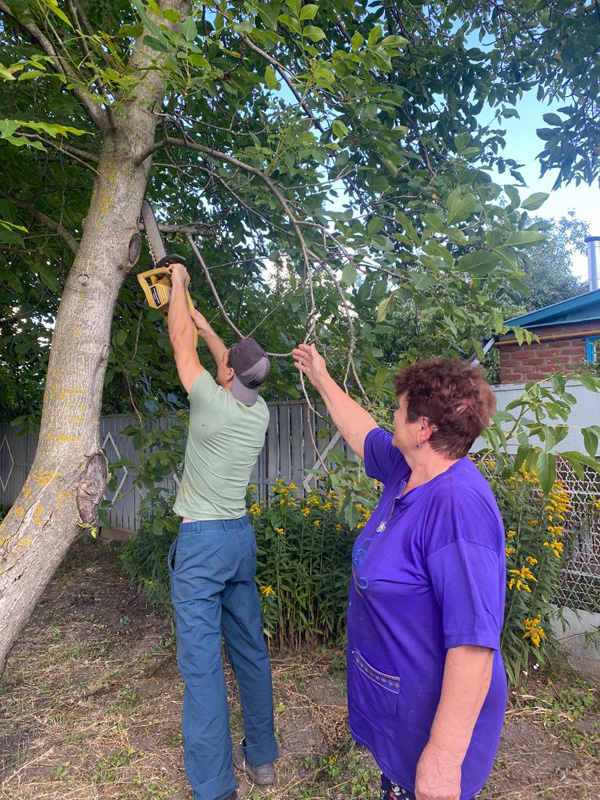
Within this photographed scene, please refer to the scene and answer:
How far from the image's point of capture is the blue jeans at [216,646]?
220cm

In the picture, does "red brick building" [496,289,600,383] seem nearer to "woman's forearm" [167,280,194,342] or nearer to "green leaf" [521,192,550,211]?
"green leaf" [521,192,550,211]

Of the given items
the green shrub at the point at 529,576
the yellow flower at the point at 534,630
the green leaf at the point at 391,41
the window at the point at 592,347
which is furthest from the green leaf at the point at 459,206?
the window at the point at 592,347

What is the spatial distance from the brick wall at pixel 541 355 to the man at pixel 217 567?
33.2ft

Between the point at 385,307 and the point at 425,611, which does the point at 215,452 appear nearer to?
the point at 385,307

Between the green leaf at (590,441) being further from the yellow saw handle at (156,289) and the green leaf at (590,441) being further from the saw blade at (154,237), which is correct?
the saw blade at (154,237)

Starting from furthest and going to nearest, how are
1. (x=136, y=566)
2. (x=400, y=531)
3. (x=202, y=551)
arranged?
(x=136, y=566), (x=202, y=551), (x=400, y=531)

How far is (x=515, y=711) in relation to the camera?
2.99 m

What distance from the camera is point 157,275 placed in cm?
240

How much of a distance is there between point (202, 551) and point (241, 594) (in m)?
0.34

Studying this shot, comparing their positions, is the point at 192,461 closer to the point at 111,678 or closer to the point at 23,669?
the point at 111,678

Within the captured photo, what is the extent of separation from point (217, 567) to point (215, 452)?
49 centimetres

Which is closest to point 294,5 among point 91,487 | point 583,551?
point 91,487

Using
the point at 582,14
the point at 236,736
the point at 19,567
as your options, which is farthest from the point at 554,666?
the point at 582,14

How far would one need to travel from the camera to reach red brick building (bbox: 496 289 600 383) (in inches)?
448
